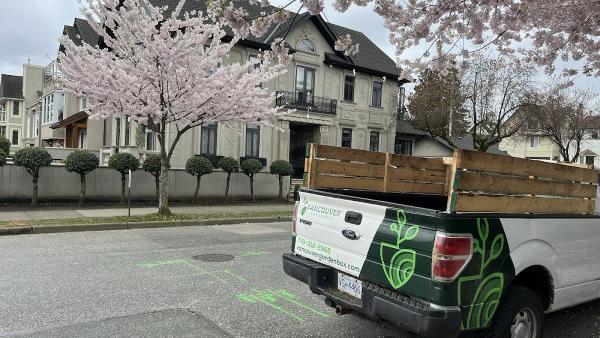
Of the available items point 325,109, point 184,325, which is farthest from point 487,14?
point 325,109

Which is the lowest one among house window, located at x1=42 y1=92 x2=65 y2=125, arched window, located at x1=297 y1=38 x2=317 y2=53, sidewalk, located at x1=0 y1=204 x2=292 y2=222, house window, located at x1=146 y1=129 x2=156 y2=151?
sidewalk, located at x1=0 y1=204 x2=292 y2=222

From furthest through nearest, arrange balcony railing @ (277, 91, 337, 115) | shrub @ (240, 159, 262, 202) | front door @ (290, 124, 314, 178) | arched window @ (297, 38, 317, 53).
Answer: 1. front door @ (290, 124, 314, 178)
2. arched window @ (297, 38, 317, 53)
3. balcony railing @ (277, 91, 337, 115)
4. shrub @ (240, 159, 262, 202)

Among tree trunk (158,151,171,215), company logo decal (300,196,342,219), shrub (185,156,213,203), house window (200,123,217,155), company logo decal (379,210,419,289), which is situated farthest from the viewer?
house window (200,123,217,155)

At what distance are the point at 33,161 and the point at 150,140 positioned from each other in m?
7.58

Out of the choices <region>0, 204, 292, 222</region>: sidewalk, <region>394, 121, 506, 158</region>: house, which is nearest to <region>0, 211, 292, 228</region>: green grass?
<region>0, 204, 292, 222</region>: sidewalk

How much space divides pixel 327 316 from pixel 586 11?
679 centimetres

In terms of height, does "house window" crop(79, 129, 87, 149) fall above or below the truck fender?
above

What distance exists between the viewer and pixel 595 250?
454 cm

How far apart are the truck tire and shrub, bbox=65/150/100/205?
1414 cm

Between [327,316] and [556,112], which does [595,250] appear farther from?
[556,112]

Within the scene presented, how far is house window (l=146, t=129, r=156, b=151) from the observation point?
2156 cm

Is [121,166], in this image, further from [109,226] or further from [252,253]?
[252,253]

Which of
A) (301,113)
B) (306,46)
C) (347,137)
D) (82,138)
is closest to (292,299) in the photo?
(301,113)

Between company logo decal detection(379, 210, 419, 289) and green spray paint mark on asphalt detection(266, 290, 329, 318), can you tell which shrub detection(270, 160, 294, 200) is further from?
company logo decal detection(379, 210, 419, 289)
